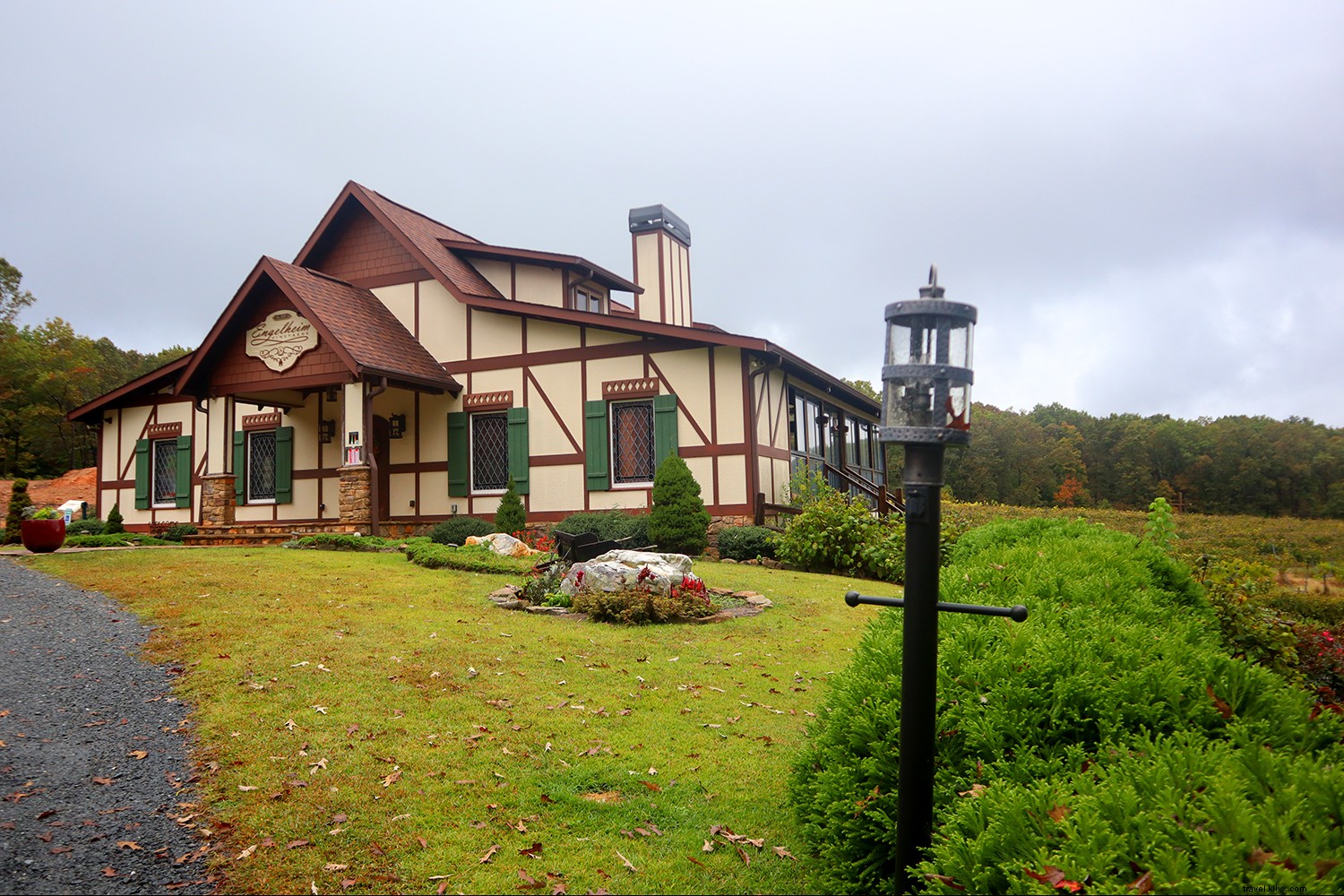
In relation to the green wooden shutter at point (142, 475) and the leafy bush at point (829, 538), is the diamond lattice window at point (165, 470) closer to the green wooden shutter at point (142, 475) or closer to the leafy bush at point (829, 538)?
the green wooden shutter at point (142, 475)

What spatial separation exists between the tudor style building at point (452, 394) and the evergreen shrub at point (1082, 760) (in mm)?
11443

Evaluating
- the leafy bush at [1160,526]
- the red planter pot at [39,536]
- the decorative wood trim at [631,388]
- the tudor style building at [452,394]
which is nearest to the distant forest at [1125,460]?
the tudor style building at [452,394]

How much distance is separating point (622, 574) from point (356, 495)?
8.78 meters

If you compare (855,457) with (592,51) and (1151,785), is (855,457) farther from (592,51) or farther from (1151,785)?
(1151,785)

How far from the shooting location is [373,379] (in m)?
15.7

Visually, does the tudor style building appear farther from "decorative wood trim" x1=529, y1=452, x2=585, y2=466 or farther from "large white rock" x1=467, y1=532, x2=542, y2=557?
"large white rock" x1=467, y1=532, x2=542, y2=557

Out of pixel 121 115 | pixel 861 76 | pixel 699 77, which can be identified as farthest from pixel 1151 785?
pixel 121 115

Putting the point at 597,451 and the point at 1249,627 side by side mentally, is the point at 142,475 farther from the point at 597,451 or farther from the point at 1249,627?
the point at 1249,627

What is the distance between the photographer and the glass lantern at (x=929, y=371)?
2457 millimetres

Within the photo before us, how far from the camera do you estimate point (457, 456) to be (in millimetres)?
17500

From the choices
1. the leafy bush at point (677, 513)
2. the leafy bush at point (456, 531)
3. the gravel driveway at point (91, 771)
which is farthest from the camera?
the leafy bush at point (456, 531)

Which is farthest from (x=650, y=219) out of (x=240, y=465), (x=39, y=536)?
(x=39, y=536)

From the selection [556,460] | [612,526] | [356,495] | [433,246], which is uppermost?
[433,246]

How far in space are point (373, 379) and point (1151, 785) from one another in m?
15.3
